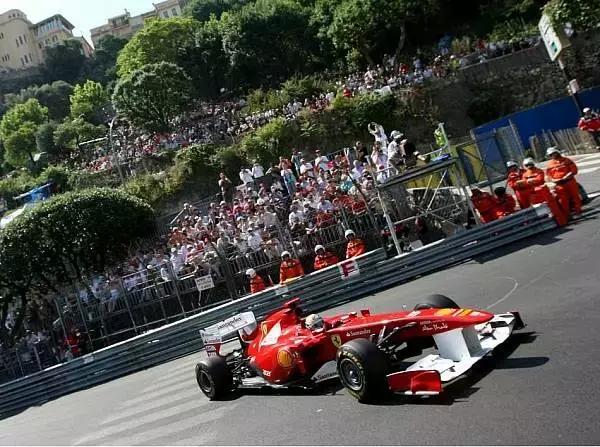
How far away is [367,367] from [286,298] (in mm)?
9125

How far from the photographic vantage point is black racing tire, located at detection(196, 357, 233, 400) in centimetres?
1038

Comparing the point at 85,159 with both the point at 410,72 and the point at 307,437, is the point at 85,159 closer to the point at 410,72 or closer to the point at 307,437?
the point at 410,72

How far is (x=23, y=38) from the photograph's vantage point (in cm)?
14062

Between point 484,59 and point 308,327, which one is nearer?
point 308,327

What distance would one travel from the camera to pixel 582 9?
35812 mm

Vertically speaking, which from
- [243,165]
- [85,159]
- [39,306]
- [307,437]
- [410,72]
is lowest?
[307,437]

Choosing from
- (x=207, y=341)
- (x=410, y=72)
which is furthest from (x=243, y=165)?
(x=207, y=341)

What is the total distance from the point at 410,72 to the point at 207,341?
29139 mm

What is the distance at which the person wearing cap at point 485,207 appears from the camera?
15.8 metres

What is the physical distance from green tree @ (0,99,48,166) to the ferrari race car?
6793 centimetres

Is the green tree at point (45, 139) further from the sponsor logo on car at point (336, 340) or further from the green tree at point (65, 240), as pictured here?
the sponsor logo on car at point (336, 340)

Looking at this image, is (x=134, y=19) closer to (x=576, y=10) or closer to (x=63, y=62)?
(x=63, y=62)

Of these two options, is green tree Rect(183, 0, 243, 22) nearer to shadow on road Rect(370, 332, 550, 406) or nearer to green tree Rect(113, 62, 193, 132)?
green tree Rect(113, 62, 193, 132)

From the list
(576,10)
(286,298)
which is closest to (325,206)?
(286,298)
